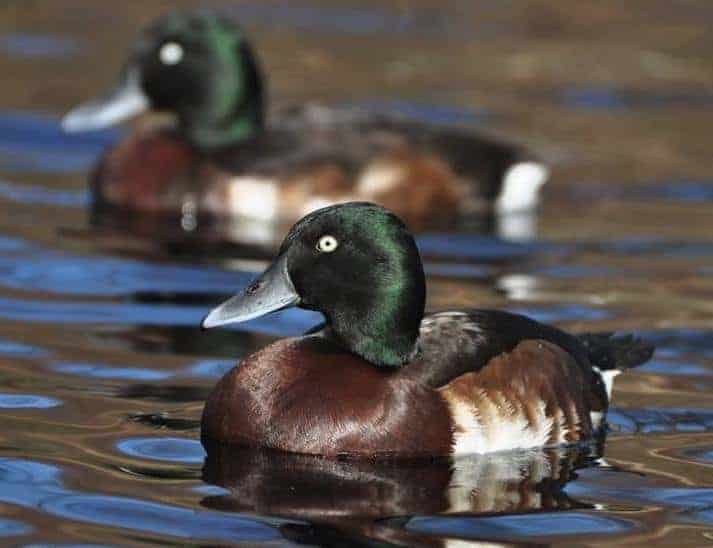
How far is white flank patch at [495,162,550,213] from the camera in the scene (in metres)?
11.9

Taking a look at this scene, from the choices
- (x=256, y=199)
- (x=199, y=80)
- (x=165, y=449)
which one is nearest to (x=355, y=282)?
(x=165, y=449)

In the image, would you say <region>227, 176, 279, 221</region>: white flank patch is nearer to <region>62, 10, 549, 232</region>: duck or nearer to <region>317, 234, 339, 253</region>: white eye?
<region>62, 10, 549, 232</region>: duck

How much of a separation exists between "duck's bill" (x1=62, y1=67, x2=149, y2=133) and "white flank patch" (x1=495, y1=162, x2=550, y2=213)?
7.71 ft

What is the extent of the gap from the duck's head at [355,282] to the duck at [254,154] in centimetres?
472

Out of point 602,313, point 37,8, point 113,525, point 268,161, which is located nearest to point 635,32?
point 37,8

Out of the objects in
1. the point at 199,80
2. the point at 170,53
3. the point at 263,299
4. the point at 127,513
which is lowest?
the point at 127,513

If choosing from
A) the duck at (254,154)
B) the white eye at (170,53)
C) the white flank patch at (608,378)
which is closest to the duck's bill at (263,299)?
the white flank patch at (608,378)

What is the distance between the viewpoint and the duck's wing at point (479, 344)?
6.74 metres

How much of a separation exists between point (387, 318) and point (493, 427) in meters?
0.53

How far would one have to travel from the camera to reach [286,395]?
259 inches

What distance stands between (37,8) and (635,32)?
5229 millimetres

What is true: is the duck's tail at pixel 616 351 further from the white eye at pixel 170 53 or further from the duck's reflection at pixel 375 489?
the white eye at pixel 170 53

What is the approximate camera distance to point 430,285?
9711 mm

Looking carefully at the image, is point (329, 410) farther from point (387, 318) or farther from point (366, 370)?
point (387, 318)
